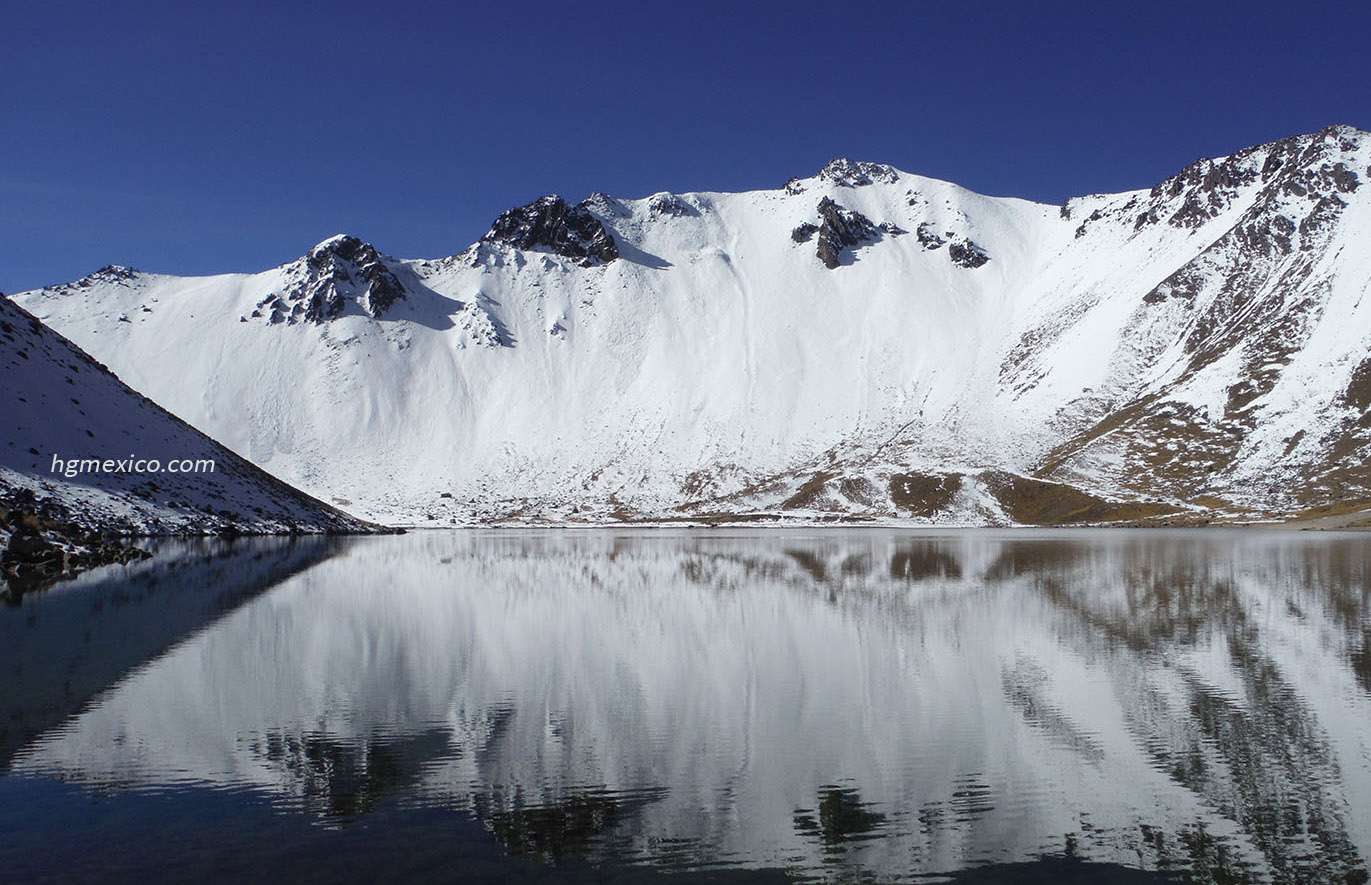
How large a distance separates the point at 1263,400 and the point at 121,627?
164366mm

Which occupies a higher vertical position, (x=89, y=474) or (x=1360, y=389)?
(x=1360, y=389)

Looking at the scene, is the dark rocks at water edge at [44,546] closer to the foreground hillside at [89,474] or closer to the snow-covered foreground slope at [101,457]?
the foreground hillside at [89,474]

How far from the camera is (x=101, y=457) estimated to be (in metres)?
78.6

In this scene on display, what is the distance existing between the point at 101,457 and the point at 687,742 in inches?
3102

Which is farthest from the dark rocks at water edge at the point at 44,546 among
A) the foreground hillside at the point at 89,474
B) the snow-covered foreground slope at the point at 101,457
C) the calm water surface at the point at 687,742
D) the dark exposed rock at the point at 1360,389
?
the dark exposed rock at the point at 1360,389

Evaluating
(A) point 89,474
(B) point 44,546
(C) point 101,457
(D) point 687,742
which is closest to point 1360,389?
(C) point 101,457

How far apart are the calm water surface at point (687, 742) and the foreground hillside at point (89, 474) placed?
2788cm

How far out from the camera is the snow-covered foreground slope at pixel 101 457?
69.1 meters

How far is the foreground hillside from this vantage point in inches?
2263

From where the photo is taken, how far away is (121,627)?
28.8 meters

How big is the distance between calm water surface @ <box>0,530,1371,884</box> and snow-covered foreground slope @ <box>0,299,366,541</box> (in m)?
41.7

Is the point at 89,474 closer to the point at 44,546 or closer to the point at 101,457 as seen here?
the point at 101,457

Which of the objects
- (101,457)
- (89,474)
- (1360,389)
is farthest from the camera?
(1360,389)

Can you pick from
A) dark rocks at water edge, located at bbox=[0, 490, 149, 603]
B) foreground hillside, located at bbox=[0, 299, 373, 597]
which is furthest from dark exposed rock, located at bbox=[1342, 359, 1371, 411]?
dark rocks at water edge, located at bbox=[0, 490, 149, 603]
